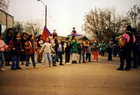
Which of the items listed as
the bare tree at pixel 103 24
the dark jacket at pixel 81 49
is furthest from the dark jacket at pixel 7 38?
the bare tree at pixel 103 24

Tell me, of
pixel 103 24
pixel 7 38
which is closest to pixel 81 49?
pixel 7 38

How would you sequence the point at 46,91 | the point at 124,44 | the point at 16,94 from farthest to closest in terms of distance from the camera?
the point at 124,44 → the point at 46,91 → the point at 16,94

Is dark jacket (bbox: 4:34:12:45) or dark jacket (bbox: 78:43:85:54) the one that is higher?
dark jacket (bbox: 4:34:12:45)

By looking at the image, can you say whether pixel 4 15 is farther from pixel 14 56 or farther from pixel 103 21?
pixel 103 21

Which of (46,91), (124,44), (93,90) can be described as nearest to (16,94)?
(46,91)

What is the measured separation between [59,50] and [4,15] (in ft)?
14.2

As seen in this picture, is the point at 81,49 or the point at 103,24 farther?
the point at 103,24

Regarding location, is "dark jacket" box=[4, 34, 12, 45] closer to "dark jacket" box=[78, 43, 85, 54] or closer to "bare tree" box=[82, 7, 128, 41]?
"dark jacket" box=[78, 43, 85, 54]

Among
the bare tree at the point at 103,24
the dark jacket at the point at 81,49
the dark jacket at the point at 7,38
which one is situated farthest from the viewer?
the bare tree at the point at 103,24

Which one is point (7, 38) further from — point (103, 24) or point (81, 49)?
point (103, 24)

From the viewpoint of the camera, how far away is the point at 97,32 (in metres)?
33.3

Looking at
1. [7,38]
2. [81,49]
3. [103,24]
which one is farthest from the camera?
[103,24]

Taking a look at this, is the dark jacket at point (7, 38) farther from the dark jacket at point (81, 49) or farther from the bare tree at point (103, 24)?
the bare tree at point (103, 24)

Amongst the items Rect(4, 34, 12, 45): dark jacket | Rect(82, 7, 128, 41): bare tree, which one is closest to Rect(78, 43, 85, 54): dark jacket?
Rect(4, 34, 12, 45): dark jacket
